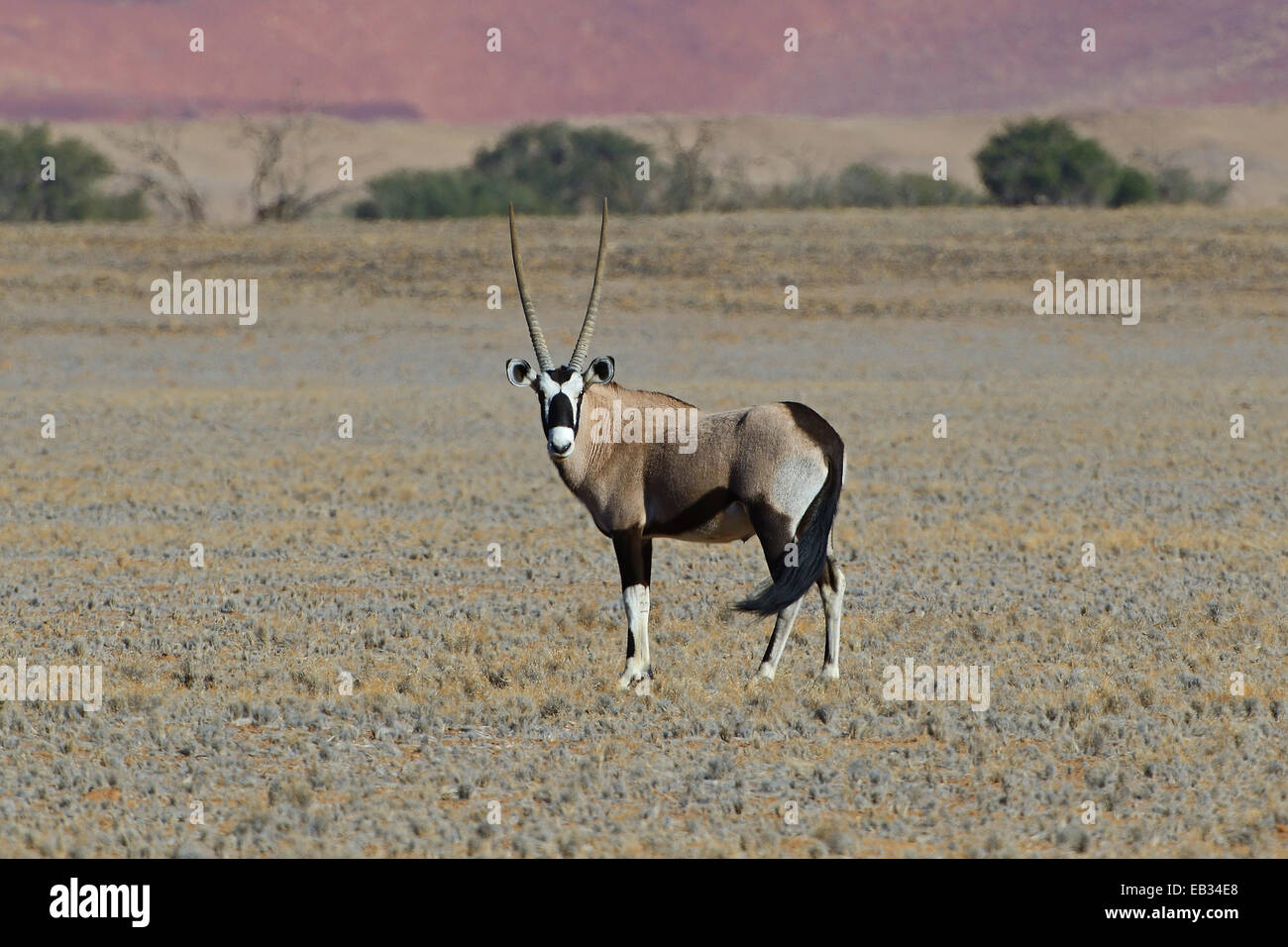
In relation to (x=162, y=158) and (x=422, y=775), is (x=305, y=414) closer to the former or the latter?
(x=422, y=775)

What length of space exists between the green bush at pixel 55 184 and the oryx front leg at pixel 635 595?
52873mm

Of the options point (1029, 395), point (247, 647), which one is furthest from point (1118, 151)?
point (247, 647)

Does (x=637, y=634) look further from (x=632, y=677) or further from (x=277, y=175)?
(x=277, y=175)

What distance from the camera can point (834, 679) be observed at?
9195 millimetres

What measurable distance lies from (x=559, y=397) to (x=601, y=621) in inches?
120

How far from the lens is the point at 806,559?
8836 mm

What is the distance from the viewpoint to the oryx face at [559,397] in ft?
27.2
